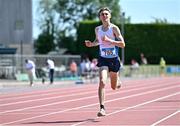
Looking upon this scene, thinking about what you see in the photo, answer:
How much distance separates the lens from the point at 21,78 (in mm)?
46156

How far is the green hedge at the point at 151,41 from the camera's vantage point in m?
74.0

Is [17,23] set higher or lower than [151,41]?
higher

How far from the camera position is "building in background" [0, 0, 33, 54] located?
6353 cm

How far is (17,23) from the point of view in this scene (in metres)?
63.8

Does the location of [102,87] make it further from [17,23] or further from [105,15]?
[17,23]

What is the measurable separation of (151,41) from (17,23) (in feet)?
57.5

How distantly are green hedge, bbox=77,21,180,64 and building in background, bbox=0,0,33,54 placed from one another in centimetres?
1098

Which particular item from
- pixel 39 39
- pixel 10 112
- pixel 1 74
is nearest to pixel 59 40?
pixel 39 39

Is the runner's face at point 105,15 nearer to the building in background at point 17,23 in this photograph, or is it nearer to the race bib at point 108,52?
the race bib at point 108,52

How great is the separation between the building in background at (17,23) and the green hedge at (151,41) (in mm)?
10983

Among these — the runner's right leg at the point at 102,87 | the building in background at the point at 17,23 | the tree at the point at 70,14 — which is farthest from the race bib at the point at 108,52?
the tree at the point at 70,14

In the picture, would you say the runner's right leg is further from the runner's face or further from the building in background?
the building in background

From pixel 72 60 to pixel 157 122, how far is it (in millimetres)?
42204

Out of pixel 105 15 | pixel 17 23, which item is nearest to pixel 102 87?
pixel 105 15
